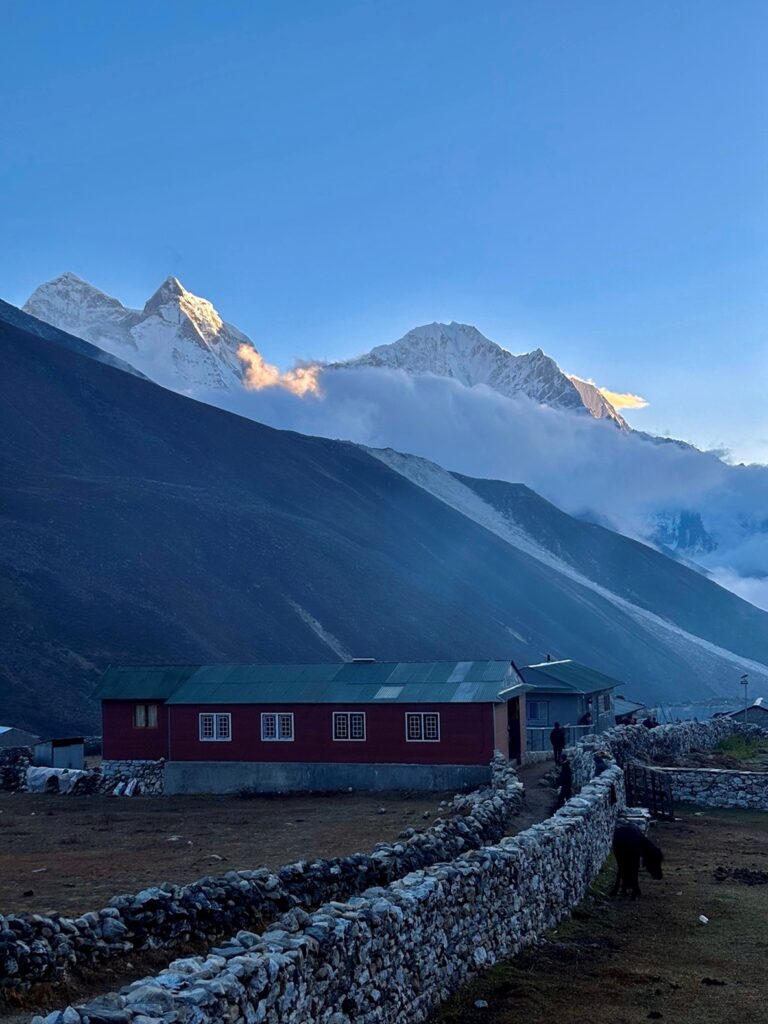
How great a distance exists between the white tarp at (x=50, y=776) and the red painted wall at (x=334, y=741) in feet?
13.8

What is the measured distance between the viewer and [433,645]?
115m

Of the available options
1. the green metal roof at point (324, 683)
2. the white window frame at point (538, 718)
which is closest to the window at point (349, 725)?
the green metal roof at point (324, 683)

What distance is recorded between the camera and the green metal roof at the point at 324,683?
140 ft

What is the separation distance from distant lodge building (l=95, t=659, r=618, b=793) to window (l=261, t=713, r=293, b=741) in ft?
0.14

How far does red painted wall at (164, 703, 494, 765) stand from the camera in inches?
1620

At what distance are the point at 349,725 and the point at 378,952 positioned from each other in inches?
1271

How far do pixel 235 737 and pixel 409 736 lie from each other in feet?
26.6

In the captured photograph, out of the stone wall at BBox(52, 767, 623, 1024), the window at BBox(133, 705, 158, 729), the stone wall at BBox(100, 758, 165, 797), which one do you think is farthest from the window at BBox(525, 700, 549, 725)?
the stone wall at BBox(52, 767, 623, 1024)

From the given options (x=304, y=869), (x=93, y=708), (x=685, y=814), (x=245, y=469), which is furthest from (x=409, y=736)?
(x=245, y=469)

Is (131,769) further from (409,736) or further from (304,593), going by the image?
(304,593)

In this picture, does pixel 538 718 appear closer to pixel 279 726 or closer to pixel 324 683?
pixel 324 683

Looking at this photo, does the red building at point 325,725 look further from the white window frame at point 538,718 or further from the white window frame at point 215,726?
the white window frame at point 538,718

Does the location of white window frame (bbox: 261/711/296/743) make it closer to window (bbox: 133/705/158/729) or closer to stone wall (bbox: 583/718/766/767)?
window (bbox: 133/705/158/729)

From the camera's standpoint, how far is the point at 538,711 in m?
50.0
